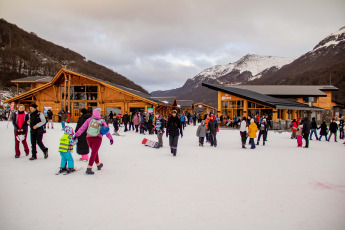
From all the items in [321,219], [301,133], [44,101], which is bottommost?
[321,219]

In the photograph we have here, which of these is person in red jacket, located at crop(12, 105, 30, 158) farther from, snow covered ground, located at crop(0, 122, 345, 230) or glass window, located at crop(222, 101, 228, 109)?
glass window, located at crop(222, 101, 228, 109)

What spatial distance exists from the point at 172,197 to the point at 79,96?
26.6 m

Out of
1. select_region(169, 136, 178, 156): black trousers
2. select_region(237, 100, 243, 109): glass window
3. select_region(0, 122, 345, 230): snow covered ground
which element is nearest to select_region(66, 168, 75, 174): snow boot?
select_region(0, 122, 345, 230): snow covered ground

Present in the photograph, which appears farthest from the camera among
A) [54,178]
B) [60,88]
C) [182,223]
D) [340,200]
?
[60,88]

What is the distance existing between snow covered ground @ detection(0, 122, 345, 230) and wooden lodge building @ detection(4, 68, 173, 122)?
66.8ft

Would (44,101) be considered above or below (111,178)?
above

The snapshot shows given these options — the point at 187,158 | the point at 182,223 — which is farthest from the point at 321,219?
the point at 187,158

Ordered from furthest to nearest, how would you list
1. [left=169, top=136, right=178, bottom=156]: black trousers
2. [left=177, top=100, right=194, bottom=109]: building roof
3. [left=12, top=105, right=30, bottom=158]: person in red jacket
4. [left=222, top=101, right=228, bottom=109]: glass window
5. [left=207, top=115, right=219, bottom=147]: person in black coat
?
[left=177, top=100, right=194, bottom=109]: building roof
[left=222, top=101, right=228, bottom=109]: glass window
[left=207, top=115, right=219, bottom=147]: person in black coat
[left=169, top=136, right=178, bottom=156]: black trousers
[left=12, top=105, right=30, bottom=158]: person in red jacket

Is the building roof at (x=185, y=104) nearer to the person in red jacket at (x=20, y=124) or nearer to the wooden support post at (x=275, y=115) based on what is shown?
the wooden support post at (x=275, y=115)

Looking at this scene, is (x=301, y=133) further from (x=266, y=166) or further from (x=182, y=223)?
(x=182, y=223)

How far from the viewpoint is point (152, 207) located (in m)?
3.56

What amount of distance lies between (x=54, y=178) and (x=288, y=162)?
6.41 m

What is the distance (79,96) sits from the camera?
28.0 meters

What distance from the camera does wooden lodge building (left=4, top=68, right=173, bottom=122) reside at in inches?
1052
